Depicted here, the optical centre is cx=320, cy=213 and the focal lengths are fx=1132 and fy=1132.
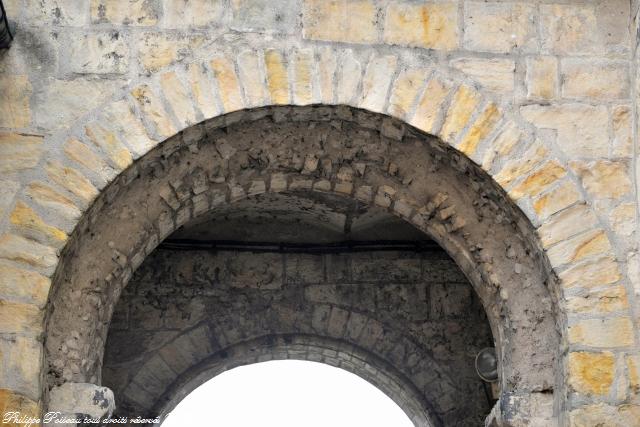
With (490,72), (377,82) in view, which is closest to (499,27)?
(490,72)

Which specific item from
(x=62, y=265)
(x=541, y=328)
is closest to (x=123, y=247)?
(x=62, y=265)

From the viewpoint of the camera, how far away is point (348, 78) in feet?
15.3

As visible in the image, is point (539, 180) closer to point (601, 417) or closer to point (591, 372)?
point (591, 372)

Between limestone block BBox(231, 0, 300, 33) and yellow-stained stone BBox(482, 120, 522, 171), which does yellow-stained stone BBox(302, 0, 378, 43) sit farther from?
yellow-stained stone BBox(482, 120, 522, 171)

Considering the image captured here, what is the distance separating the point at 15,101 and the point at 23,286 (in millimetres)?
772

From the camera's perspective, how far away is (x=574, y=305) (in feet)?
14.7

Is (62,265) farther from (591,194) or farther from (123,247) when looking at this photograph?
(591,194)

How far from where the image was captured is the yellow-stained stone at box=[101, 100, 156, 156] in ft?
14.8

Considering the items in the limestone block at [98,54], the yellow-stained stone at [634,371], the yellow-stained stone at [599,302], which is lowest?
the yellow-stained stone at [634,371]

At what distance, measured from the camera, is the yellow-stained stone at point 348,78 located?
463 cm

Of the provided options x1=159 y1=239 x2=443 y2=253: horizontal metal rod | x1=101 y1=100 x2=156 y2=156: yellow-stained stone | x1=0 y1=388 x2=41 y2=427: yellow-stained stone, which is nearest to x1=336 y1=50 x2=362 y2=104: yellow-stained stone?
x1=101 y1=100 x2=156 y2=156: yellow-stained stone

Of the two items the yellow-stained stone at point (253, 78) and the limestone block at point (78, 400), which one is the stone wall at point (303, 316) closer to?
the limestone block at point (78, 400)

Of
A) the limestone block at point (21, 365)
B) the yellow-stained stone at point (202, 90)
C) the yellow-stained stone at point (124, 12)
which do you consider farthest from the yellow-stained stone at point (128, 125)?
the limestone block at point (21, 365)

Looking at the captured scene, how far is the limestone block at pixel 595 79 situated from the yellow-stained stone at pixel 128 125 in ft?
5.72
